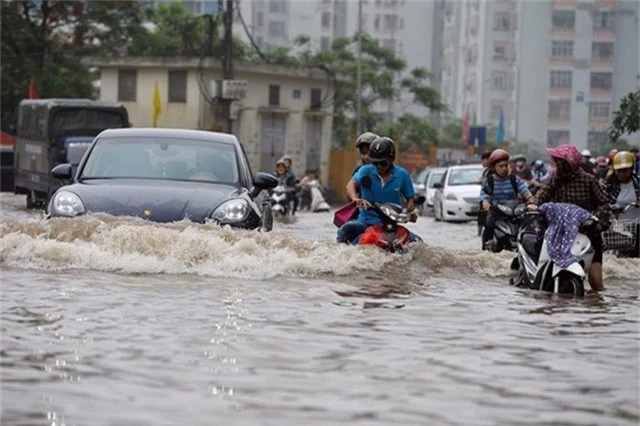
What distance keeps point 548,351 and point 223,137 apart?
789 centimetres

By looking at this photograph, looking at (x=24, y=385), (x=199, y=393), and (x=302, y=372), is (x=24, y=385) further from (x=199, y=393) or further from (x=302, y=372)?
(x=302, y=372)

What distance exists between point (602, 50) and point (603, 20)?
6.94 ft

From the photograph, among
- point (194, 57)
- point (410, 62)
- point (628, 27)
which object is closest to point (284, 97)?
point (194, 57)

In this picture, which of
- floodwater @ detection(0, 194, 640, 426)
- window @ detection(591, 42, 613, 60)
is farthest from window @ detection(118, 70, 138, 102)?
window @ detection(591, 42, 613, 60)

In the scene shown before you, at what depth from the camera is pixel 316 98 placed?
6688 centimetres

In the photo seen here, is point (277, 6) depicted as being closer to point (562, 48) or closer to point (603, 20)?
point (562, 48)

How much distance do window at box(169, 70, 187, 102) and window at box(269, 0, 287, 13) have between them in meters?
85.6

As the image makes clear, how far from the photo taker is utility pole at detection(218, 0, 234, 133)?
47.6 m

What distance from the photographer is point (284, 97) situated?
64875mm

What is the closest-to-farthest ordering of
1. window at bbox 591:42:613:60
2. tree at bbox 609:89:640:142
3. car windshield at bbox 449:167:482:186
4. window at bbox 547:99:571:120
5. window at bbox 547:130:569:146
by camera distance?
1. tree at bbox 609:89:640:142
2. car windshield at bbox 449:167:482:186
3. window at bbox 591:42:613:60
4. window at bbox 547:130:569:146
5. window at bbox 547:99:571:120

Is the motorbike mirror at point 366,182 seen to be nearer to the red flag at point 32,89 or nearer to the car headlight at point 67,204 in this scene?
the car headlight at point 67,204

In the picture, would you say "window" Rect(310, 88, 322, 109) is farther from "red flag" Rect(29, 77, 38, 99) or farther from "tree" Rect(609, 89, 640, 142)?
"tree" Rect(609, 89, 640, 142)

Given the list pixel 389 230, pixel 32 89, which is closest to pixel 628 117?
pixel 389 230

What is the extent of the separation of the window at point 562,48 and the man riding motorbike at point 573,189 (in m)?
103
